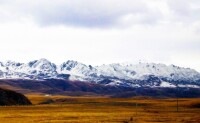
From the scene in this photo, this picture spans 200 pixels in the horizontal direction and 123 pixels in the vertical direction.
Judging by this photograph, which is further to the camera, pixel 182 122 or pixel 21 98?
pixel 21 98

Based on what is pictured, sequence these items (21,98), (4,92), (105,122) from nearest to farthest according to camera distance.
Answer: (105,122) → (4,92) → (21,98)

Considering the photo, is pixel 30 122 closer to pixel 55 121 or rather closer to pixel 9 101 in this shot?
pixel 55 121

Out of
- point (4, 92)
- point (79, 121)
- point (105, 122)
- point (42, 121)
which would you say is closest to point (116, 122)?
point (105, 122)

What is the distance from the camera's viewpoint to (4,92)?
16012 centimetres

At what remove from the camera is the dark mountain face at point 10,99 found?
156600 mm

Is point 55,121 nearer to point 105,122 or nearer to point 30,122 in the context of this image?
point 30,122

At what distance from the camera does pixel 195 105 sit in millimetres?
163000

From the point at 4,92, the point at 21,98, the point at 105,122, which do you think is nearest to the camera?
the point at 105,122

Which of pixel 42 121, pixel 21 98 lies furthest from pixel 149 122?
pixel 21 98

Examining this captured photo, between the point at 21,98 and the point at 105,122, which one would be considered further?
the point at 21,98

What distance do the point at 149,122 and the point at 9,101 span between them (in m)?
93.0

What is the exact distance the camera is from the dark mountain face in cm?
15660

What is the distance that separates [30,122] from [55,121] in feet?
15.8

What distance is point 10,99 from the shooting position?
163m
